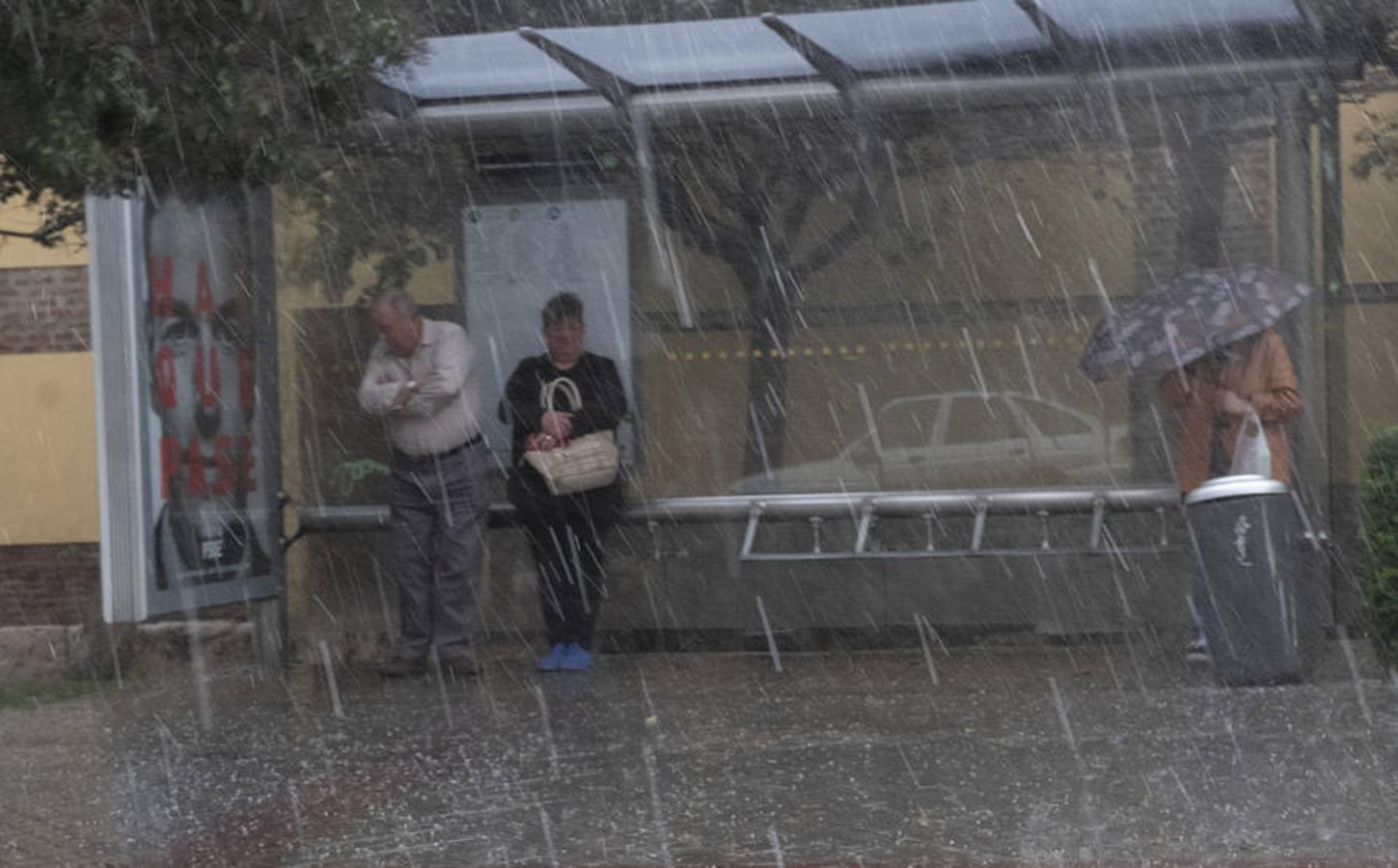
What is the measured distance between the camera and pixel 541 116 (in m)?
10.5

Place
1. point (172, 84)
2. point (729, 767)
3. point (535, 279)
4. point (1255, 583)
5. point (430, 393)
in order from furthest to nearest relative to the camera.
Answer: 1. point (535, 279)
2. point (430, 393)
3. point (1255, 583)
4. point (729, 767)
5. point (172, 84)

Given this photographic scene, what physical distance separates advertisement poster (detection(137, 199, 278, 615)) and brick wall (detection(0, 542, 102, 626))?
2655 millimetres

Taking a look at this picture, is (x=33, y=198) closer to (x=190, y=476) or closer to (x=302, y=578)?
(x=190, y=476)

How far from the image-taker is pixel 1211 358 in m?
9.89

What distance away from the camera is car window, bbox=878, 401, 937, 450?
1091 cm

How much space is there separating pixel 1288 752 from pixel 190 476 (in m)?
5.25

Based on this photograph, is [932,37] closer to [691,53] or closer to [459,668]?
[691,53]

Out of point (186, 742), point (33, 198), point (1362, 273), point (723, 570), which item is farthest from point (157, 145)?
point (1362, 273)

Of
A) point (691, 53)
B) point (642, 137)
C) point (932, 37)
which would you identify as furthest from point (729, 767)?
point (932, 37)

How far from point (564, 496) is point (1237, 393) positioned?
325 centimetres

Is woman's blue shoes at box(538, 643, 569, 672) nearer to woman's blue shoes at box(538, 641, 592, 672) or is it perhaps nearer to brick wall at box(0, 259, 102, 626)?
woman's blue shoes at box(538, 641, 592, 672)

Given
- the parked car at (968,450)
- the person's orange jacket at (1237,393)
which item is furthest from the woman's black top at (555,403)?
the person's orange jacket at (1237,393)

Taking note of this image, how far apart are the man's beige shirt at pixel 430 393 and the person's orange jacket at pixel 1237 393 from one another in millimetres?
3334

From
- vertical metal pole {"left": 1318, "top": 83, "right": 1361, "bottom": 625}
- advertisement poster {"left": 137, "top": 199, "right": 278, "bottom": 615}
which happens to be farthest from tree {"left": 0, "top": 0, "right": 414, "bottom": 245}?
vertical metal pole {"left": 1318, "top": 83, "right": 1361, "bottom": 625}
